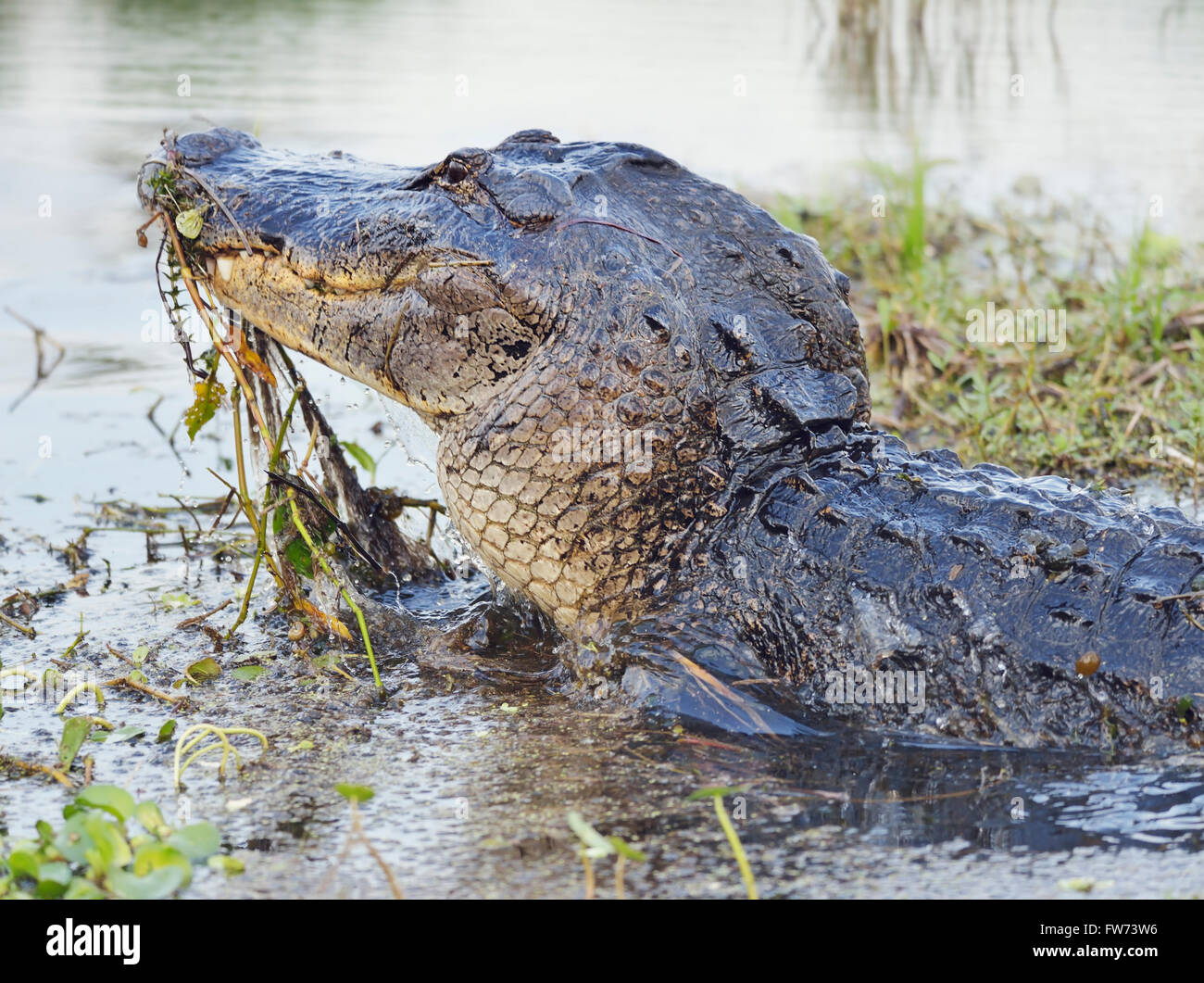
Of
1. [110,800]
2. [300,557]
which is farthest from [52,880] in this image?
[300,557]

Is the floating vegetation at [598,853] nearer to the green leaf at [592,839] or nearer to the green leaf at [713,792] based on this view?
the green leaf at [592,839]

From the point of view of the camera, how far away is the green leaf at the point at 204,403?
3539 millimetres

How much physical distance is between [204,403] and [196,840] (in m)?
1.47

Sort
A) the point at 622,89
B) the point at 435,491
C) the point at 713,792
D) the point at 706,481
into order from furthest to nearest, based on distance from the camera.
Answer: the point at 622,89 → the point at 435,491 → the point at 706,481 → the point at 713,792

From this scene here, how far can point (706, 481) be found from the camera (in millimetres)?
3180

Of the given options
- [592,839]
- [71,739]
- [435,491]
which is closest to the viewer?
[592,839]

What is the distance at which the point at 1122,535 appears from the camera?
297 cm

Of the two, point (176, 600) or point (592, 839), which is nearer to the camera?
point (592, 839)

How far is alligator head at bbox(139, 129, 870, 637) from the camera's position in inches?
122

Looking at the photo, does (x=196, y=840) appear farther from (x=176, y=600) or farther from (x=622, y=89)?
(x=622, y=89)

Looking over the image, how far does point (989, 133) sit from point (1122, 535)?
9.01 meters

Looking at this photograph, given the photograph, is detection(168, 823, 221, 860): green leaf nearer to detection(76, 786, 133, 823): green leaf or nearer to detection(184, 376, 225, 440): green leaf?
detection(76, 786, 133, 823): green leaf

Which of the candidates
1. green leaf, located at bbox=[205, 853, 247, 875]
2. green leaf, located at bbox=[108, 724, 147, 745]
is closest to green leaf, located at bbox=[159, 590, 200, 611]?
green leaf, located at bbox=[108, 724, 147, 745]

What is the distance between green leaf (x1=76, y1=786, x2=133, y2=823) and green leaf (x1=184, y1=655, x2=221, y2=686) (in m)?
0.93
